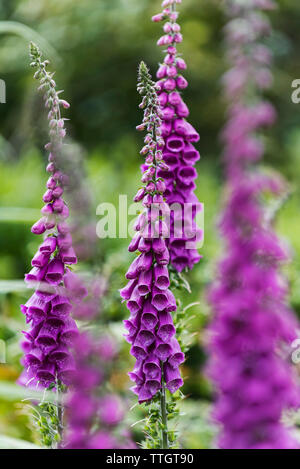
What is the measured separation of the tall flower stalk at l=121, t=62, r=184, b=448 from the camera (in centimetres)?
171

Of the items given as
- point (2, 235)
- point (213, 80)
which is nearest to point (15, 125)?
point (213, 80)

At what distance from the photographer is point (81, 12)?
9281 millimetres

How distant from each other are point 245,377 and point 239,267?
0.24m

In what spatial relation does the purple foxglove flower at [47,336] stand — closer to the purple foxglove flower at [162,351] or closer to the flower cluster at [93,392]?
the purple foxglove flower at [162,351]

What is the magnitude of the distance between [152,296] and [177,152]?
0.52 meters

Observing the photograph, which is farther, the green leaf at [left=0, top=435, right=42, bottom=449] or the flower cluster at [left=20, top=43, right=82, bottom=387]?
the green leaf at [left=0, top=435, right=42, bottom=449]

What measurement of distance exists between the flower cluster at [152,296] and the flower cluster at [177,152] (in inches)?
7.7

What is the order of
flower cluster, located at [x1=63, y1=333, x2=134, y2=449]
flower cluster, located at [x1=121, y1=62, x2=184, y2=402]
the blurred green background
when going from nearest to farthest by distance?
flower cluster, located at [x1=63, y1=333, x2=134, y2=449], flower cluster, located at [x1=121, y1=62, x2=184, y2=402], the blurred green background

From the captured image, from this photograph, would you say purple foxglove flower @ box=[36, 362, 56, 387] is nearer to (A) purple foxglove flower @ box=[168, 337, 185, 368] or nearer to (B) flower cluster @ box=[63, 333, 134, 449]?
(A) purple foxglove flower @ box=[168, 337, 185, 368]

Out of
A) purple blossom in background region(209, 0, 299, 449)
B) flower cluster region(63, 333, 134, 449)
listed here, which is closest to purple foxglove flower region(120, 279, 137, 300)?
purple blossom in background region(209, 0, 299, 449)

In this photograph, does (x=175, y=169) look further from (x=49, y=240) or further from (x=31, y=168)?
(x=31, y=168)

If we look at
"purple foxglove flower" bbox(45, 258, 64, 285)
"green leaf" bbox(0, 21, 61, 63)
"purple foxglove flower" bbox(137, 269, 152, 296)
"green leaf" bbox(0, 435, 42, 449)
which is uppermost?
"green leaf" bbox(0, 21, 61, 63)

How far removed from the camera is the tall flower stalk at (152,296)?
1.71 m

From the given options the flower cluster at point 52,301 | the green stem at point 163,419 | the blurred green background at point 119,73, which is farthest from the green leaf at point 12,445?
the blurred green background at point 119,73
